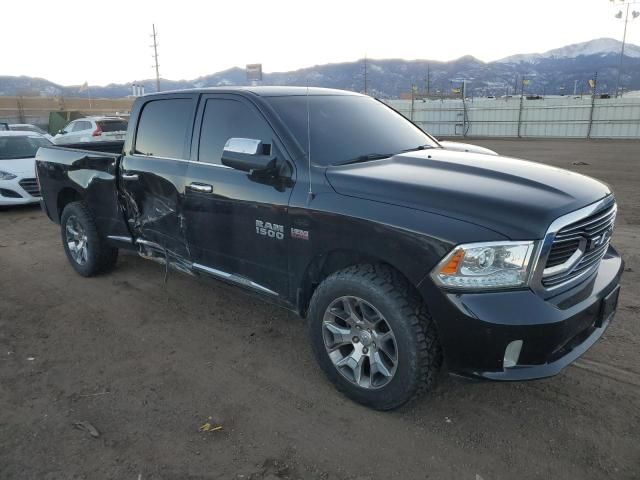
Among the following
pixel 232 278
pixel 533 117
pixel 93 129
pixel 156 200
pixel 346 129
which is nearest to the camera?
pixel 346 129

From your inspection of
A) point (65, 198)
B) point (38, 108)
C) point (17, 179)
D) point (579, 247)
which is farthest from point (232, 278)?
point (38, 108)

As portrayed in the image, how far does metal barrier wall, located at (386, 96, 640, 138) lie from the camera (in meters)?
26.5

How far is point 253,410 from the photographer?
318 cm

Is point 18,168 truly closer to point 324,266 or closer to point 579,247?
point 324,266

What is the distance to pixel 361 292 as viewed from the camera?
2.94m

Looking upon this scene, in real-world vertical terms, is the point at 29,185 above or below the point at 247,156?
below

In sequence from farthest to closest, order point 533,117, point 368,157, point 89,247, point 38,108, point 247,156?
point 38,108 → point 533,117 → point 89,247 → point 368,157 → point 247,156

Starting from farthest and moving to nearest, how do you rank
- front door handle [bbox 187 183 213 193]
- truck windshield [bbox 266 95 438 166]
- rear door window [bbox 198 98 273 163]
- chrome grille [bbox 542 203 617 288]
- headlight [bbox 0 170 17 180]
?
1. headlight [bbox 0 170 17 180]
2. front door handle [bbox 187 183 213 193]
3. rear door window [bbox 198 98 273 163]
4. truck windshield [bbox 266 95 438 166]
5. chrome grille [bbox 542 203 617 288]

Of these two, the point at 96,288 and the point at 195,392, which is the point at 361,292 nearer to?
the point at 195,392

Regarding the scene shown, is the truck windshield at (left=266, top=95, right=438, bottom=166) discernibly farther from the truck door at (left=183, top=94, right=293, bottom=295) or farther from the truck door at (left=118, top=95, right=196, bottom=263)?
the truck door at (left=118, top=95, right=196, bottom=263)

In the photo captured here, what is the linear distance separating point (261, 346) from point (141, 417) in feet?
3.65

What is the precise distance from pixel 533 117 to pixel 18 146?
27.0 metres

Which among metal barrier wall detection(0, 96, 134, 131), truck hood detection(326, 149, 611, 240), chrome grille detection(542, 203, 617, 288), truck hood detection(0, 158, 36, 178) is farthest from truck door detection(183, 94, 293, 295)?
metal barrier wall detection(0, 96, 134, 131)

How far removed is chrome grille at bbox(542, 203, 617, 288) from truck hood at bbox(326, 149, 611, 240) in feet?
0.36
